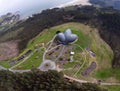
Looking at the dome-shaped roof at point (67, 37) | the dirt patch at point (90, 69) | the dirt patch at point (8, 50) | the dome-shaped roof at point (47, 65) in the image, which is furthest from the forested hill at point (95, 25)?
the dome-shaped roof at point (47, 65)

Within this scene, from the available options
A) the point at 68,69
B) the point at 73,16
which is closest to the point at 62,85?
the point at 68,69

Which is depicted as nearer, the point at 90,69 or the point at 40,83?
the point at 40,83

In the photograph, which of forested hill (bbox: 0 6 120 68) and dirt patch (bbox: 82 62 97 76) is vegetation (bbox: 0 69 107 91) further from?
forested hill (bbox: 0 6 120 68)

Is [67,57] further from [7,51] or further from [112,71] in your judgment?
[7,51]

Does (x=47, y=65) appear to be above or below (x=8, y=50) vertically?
below

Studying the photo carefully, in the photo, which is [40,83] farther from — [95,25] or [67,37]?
[95,25]

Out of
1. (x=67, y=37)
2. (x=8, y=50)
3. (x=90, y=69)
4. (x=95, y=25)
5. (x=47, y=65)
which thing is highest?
(x=95, y=25)

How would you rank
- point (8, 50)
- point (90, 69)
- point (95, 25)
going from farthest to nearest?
point (95, 25)
point (8, 50)
point (90, 69)

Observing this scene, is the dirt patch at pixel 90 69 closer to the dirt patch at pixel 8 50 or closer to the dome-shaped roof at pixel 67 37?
the dome-shaped roof at pixel 67 37

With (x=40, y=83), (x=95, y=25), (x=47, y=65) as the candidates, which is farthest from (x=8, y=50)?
(x=40, y=83)
